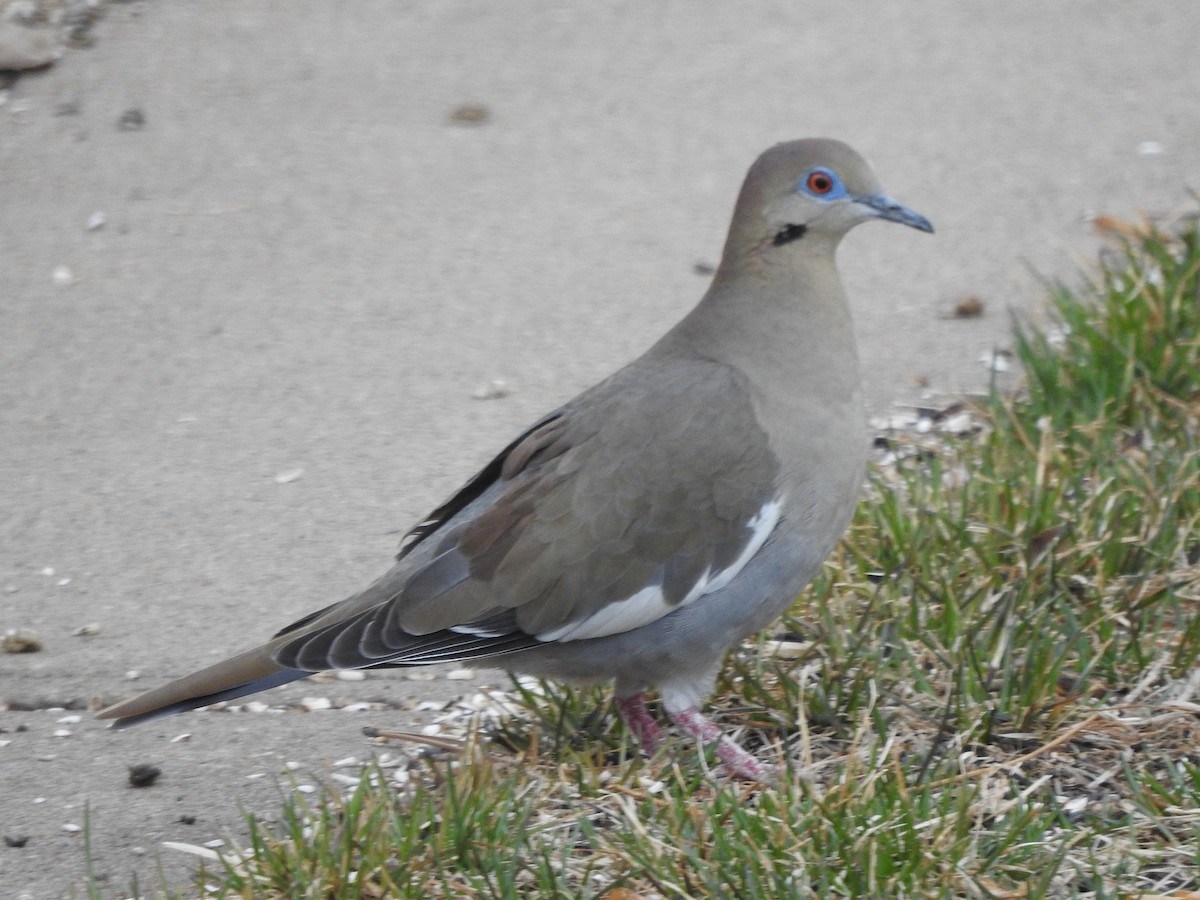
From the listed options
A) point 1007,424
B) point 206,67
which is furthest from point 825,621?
point 206,67

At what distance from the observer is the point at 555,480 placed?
11.1 feet

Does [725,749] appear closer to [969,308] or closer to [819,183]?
[819,183]

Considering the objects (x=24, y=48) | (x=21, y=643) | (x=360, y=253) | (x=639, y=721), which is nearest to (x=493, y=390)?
(x=360, y=253)

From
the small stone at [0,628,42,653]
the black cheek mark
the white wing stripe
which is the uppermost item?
the black cheek mark

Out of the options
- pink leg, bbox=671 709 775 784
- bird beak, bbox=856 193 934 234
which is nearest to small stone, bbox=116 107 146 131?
bird beak, bbox=856 193 934 234

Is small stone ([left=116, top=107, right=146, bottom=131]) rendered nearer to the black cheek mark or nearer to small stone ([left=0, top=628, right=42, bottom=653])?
small stone ([left=0, top=628, right=42, bottom=653])

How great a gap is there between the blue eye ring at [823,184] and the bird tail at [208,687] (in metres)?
1.42

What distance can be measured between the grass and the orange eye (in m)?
0.79

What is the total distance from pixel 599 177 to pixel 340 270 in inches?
39.9

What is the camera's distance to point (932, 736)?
11.1 feet

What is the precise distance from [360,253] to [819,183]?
235 cm

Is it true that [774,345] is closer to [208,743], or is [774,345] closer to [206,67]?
[208,743]

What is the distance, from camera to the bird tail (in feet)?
10.7

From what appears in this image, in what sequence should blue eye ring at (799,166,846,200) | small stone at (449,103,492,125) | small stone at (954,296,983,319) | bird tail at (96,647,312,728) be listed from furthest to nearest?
small stone at (449,103,492,125), small stone at (954,296,983,319), blue eye ring at (799,166,846,200), bird tail at (96,647,312,728)
